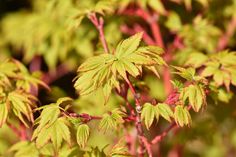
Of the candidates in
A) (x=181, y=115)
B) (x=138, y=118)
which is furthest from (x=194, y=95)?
(x=138, y=118)

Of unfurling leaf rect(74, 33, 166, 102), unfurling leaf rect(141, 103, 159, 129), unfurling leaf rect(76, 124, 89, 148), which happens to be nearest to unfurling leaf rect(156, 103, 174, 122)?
unfurling leaf rect(141, 103, 159, 129)

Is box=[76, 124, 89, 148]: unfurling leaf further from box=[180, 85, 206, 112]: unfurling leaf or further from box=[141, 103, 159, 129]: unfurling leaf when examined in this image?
box=[180, 85, 206, 112]: unfurling leaf

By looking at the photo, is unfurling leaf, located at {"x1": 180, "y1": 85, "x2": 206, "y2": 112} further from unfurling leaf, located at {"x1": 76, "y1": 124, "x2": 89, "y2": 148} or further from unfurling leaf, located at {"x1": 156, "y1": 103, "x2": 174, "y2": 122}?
unfurling leaf, located at {"x1": 76, "y1": 124, "x2": 89, "y2": 148}

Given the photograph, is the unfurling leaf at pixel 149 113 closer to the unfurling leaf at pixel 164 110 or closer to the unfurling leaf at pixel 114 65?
the unfurling leaf at pixel 164 110

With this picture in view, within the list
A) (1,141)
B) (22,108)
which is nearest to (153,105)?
(22,108)

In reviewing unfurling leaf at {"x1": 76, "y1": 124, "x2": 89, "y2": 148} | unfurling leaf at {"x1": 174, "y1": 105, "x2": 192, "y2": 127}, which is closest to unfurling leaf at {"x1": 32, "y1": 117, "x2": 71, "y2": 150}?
unfurling leaf at {"x1": 76, "y1": 124, "x2": 89, "y2": 148}

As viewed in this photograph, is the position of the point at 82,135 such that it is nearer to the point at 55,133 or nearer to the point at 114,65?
the point at 55,133

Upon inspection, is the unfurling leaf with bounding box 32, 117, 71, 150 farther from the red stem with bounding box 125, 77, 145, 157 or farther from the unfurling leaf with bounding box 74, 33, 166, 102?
the red stem with bounding box 125, 77, 145, 157

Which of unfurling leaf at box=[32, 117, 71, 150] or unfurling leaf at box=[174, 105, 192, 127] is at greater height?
unfurling leaf at box=[32, 117, 71, 150]

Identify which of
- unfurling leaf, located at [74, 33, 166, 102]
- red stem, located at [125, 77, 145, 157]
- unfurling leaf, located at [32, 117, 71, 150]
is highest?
unfurling leaf, located at [74, 33, 166, 102]
